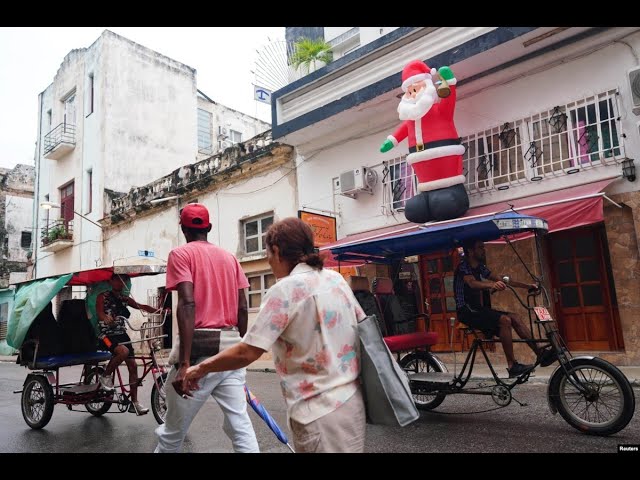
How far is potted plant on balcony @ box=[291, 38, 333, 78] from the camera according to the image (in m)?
13.7

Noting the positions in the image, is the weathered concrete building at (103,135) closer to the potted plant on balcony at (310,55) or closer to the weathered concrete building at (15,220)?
the weathered concrete building at (15,220)

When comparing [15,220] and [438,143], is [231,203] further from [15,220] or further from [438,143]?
[15,220]

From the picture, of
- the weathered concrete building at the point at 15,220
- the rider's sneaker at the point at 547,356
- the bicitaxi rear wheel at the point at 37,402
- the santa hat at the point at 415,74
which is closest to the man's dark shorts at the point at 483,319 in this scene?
the rider's sneaker at the point at 547,356

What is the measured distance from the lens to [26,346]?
655 cm

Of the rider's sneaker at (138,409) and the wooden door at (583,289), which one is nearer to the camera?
the rider's sneaker at (138,409)

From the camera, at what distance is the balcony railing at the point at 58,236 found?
2255cm

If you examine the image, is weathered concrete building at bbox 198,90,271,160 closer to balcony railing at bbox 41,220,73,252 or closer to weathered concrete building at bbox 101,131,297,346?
weathered concrete building at bbox 101,131,297,346

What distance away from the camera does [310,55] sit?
13672mm

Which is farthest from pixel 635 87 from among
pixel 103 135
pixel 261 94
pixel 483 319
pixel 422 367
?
pixel 103 135

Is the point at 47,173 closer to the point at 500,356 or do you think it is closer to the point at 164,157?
the point at 164,157

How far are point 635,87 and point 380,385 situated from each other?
7716 millimetres

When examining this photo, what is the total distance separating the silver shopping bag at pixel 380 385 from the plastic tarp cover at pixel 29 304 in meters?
5.10

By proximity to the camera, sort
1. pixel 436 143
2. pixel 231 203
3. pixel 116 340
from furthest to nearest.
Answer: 1. pixel 231 203
2. pixel 436 143
3. pixel 116 340

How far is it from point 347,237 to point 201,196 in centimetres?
666
